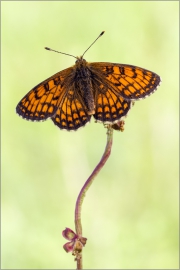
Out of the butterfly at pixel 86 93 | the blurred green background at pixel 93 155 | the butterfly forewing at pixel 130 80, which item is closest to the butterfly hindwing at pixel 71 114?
the butterfly at pixel 86 93

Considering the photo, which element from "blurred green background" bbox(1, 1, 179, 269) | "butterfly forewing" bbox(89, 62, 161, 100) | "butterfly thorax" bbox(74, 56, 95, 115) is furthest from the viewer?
"blurred green background" bbox(1, 1, 179, 269)

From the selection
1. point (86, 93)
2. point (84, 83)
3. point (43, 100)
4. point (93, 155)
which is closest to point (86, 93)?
point (86, 93)

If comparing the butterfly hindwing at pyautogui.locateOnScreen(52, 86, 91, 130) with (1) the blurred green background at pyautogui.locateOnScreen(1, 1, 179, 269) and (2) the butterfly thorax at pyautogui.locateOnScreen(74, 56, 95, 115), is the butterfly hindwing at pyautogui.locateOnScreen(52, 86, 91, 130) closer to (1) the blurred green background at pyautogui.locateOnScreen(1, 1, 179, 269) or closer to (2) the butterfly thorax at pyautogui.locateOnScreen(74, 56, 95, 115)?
(2) the butterfly thorax at pyautogui.locateOnScreen(74, 56, 95, 115)

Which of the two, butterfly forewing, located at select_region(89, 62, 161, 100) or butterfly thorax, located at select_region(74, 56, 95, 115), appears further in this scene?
butterfly thorax, located at select_region(74, 56, 95, 115)

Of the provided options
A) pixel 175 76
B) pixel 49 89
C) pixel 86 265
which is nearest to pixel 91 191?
pixel 86 265

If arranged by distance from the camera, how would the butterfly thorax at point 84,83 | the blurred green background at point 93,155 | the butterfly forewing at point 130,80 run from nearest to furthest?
the butterfly forewing at point 130,80 → the butterfly thorax at point 84,83 → the blurred green background at point 93,155

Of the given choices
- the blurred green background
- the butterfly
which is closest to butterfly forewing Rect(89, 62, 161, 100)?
the butterfly

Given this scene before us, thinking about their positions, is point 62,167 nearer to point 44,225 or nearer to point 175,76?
point 44,225

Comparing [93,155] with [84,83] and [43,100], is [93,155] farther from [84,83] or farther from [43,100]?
[43,100]

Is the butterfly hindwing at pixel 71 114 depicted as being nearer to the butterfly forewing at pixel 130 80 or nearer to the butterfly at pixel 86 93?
the butterfly at pixel 86 93
